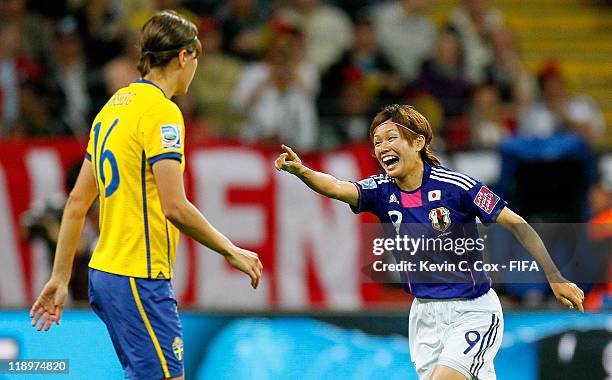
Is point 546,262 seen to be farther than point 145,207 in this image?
Yes

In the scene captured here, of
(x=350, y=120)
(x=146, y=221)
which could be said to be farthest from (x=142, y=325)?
(x=350, y=120)

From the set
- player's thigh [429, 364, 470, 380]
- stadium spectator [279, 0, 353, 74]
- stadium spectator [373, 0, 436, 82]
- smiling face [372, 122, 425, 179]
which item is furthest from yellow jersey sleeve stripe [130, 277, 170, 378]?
stadium spectator [373, 0, 436, 82]

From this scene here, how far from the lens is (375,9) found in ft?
38.6

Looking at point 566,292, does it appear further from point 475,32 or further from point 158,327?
point 475,32

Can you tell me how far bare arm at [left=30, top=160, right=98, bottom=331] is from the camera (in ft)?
16.4

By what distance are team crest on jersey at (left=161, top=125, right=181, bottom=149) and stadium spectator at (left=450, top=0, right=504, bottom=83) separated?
22.4 feet

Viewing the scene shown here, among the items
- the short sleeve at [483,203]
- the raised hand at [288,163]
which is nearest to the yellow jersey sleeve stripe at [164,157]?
the raised hand at [288,163]

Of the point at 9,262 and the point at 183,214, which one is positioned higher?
the point at 183,214

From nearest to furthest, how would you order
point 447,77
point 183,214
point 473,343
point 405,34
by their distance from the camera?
1. point 183,214
2. point 473,343
3. point 447,77
4. point 405,34

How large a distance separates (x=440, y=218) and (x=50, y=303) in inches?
71.2

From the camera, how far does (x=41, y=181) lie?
31.1 ft

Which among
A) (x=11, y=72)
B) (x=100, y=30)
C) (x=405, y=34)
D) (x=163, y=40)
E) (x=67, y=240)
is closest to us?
(x=163, y=40)

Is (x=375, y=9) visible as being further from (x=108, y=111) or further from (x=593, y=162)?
(x=108, y=111)

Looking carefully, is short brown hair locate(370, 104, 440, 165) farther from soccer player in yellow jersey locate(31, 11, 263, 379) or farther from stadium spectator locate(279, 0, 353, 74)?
stadium spectator locate(279, 0, 353, 74)
